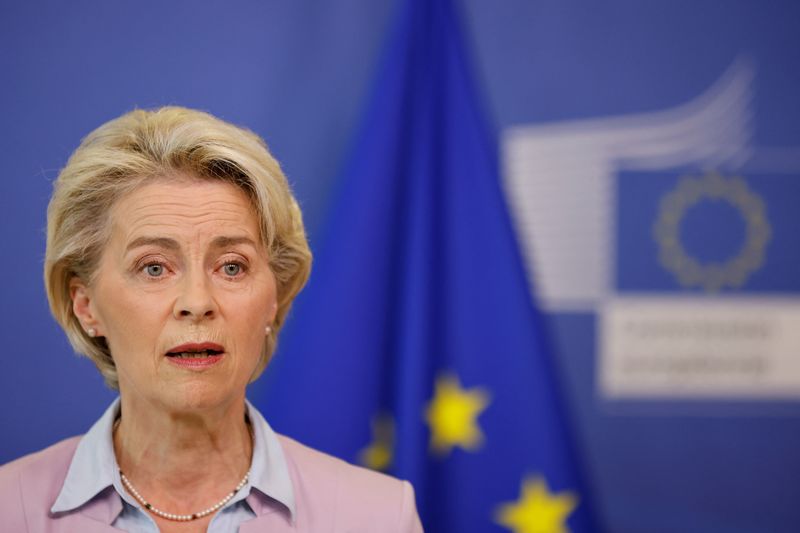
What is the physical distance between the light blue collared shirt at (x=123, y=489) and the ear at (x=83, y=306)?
0.15 metres

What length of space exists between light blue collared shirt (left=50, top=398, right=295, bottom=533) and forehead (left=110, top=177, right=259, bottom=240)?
349 mm

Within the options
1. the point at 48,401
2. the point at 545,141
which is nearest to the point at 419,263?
the point at 545,141

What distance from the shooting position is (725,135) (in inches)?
96.3

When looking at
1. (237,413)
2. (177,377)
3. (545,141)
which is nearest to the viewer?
(177,377)

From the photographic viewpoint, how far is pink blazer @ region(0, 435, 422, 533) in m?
1.39

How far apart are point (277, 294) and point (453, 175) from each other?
0.70 meters

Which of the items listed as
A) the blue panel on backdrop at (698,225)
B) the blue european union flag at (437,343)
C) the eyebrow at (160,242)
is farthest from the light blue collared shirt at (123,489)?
the blue panel on backdrop at (698,225)

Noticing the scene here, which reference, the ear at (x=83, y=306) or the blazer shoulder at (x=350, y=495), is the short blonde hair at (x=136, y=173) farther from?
the blazer shoulder at (x=350, y=495)

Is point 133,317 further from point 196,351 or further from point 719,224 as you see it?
point 719,224

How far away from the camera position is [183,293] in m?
1.38

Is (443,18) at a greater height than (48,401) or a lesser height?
greater

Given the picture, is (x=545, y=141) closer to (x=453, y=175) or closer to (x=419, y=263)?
(x=453, y=175)

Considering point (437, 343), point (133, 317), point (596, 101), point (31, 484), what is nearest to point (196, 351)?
point (133, 317)

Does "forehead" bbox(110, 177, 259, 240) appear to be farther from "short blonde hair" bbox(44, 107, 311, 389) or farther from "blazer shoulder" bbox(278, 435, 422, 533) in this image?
"blazer shoulder" bbox(278, 435, 422, 533)
